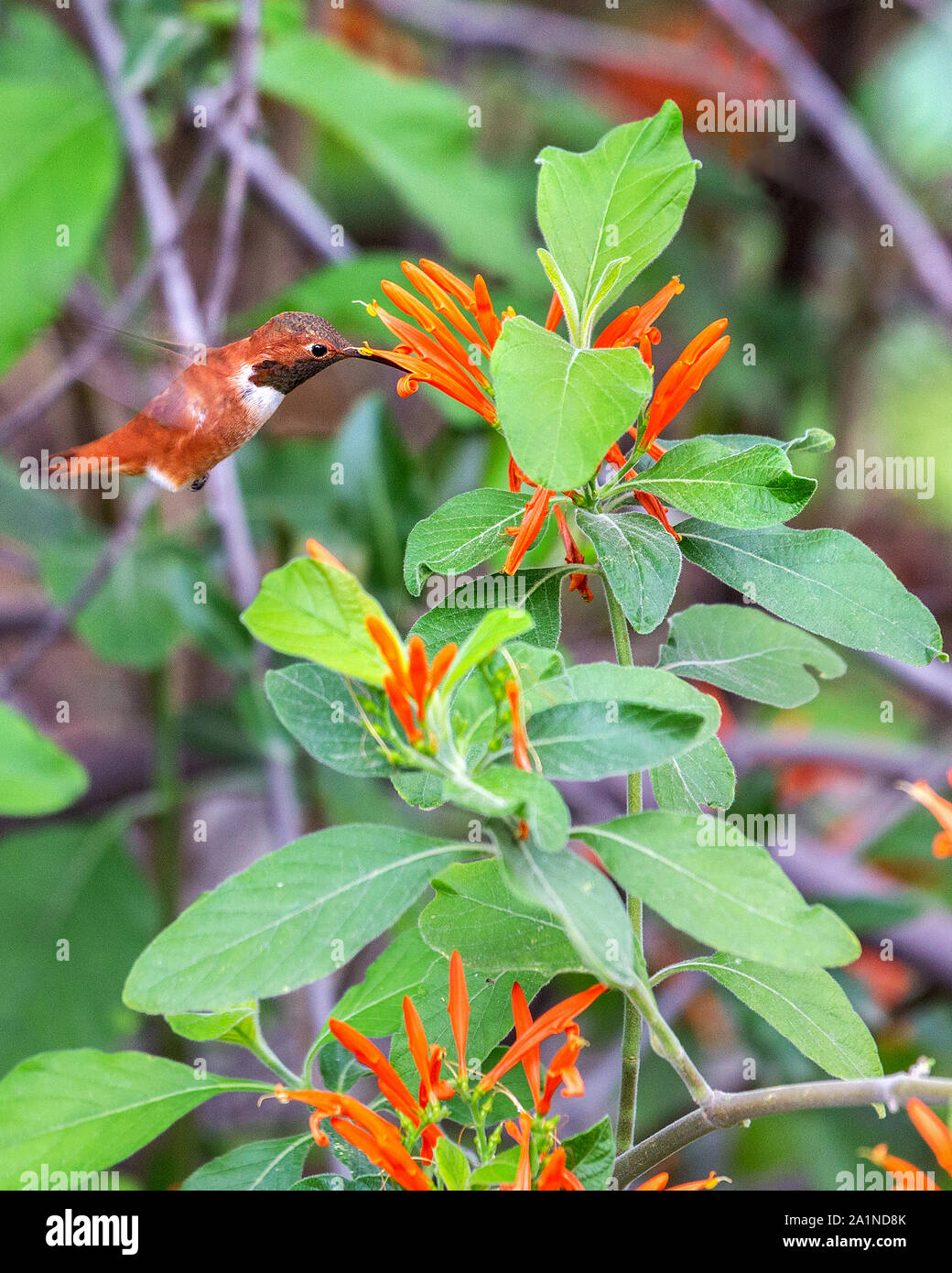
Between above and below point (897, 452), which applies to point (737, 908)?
below

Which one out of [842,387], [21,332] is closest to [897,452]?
[842,387]

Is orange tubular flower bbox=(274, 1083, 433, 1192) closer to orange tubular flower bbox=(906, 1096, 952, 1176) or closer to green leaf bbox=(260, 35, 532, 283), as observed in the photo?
orange tubular flower bbox=(906, 1096, 952, 1176)

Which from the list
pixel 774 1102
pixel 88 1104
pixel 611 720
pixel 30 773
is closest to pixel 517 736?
pixel 611 720

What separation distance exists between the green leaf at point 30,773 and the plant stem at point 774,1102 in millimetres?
520

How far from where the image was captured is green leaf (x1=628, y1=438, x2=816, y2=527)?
0.37 metres

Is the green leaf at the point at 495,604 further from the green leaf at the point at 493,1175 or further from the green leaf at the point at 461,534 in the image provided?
the green leaf at the point at 493,1175

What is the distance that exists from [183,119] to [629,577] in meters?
1.26

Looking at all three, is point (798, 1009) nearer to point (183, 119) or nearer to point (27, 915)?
point (27, 915)

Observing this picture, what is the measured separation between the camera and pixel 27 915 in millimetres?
1280

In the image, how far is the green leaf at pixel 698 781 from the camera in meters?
0.43

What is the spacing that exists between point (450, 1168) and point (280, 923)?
0.34 ft

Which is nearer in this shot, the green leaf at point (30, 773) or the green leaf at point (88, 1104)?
the green leaf at point (88, 1104)

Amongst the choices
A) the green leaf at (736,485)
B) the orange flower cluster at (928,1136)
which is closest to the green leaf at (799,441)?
the green leaf at (736,485)

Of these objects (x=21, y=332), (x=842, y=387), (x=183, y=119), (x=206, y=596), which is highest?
(x=183, y=119)
